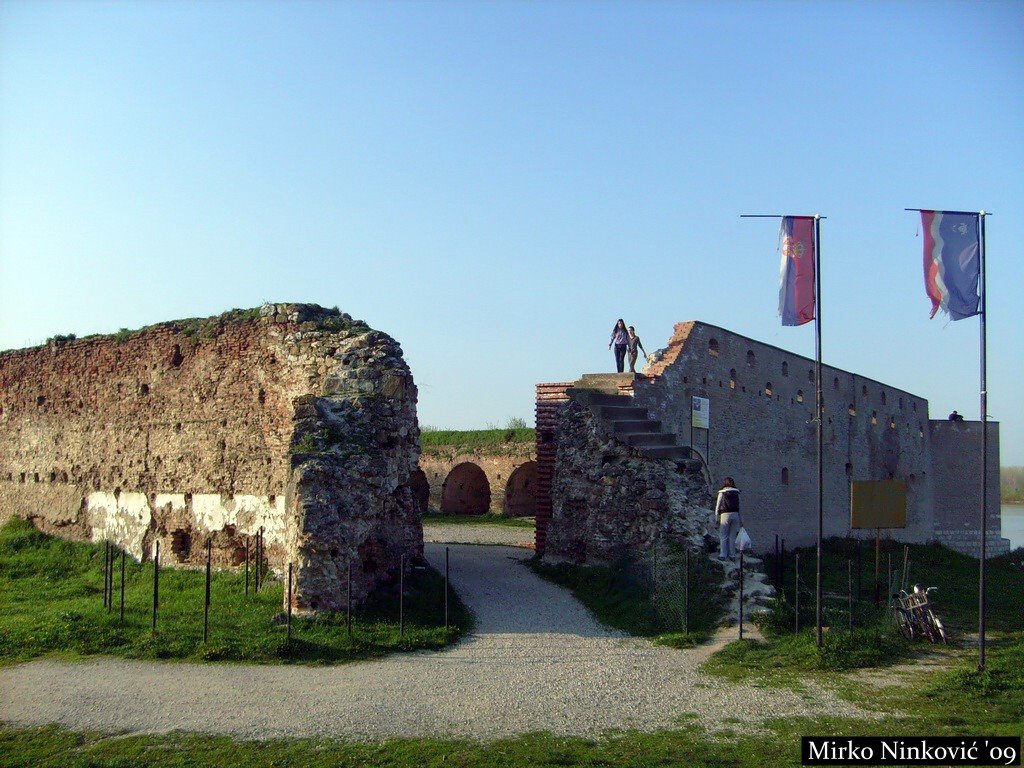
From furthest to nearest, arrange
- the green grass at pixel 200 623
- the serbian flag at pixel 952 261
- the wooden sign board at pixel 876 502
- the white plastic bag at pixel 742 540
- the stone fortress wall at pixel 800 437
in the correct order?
the stone fortress wall at pixel 800 437 → the wooden sign board at pixel 876 502 → the white plastic bag at pixel 742 540 → the green grass at pixel 200 623 → the serbian flag at pixel 952 261

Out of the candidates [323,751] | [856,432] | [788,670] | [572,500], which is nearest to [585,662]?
[788,670]

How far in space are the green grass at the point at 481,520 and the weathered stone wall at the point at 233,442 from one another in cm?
1351

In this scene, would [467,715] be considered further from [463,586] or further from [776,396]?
[776,396]

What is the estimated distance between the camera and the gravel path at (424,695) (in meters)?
8.06

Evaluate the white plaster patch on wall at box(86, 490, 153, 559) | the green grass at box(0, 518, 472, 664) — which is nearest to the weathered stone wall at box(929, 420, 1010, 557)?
the green grass at box(0, 518, 472, 664)

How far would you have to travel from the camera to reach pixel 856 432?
87.0ft

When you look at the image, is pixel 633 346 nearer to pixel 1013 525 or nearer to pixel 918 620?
pixel 918 620

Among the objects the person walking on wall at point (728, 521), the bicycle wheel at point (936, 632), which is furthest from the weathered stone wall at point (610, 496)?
the bicycle wheel at point (936, 632)

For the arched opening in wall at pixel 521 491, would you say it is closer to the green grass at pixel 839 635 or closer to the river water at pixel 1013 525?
the green grass at pixel 839 635

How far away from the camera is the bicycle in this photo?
1112 centimetres

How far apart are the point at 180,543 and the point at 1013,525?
74.8 metres

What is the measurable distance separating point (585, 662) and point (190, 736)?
439cm

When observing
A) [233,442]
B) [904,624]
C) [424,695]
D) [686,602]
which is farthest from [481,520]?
[424,695]

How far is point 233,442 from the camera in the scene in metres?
14.8
